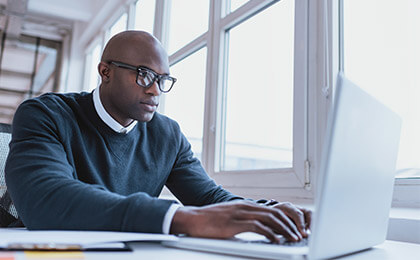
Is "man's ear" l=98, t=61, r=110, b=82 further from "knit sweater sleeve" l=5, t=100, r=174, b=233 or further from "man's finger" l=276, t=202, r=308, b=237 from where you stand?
"man's finger" l=276, t=202, r=308, b=237

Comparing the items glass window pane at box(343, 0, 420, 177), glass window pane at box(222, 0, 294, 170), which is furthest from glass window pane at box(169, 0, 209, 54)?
glass window pane at box(343, 0, 420, 177)

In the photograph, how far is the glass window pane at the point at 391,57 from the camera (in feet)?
3.99

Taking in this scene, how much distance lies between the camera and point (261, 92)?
6.09ft

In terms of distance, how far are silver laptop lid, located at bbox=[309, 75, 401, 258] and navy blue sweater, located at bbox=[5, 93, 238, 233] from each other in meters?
0.27

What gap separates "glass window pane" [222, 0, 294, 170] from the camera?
5.52 ft

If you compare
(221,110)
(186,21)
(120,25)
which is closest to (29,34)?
(120,25)

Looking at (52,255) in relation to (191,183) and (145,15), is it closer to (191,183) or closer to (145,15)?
(191,183)

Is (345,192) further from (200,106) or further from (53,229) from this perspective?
(200,106)

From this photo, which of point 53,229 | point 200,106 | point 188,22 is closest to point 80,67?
point 188,22

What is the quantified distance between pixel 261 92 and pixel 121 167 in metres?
0.88

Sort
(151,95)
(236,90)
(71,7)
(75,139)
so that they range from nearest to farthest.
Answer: (75,139)
(151,95)
(236,90)
(71,7)

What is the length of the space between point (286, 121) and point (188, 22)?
51.0 inches

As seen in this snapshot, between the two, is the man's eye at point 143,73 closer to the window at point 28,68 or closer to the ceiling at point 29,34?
the ceiling at point 29,34

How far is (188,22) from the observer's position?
264 cm
